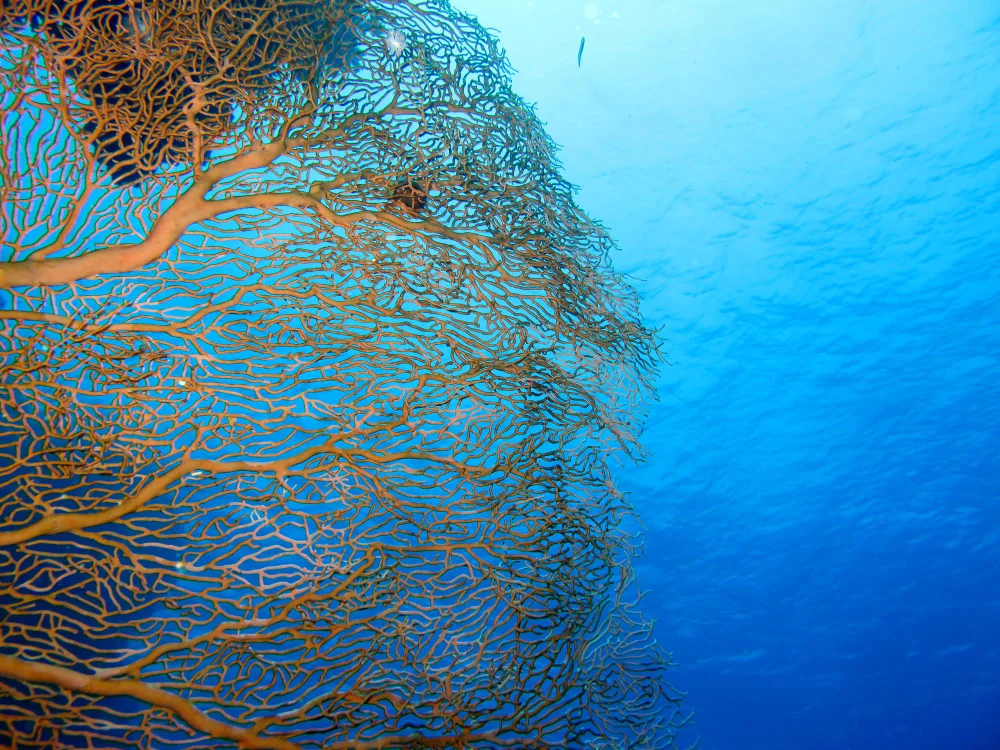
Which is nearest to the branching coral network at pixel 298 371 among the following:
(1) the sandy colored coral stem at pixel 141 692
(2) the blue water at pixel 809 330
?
(1) the sandy colored coral stem at pixel 141 692

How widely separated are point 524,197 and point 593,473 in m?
2.23

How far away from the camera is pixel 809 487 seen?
55.6 ft

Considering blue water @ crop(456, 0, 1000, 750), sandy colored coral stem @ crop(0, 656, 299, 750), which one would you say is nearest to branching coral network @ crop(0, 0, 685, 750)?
sandy colored coral stem @ crop(0, 656, 299, 750)

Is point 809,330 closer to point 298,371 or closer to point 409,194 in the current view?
point 409,194

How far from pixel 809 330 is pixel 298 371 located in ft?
52.1

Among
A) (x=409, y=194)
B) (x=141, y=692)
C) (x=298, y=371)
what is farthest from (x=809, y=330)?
(x=141, y=692)

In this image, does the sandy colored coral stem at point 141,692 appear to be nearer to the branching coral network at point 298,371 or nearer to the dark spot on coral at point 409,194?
the branching coral network at point 298,371

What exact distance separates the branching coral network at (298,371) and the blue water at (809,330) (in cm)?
1111

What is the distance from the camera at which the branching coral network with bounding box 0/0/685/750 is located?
261 centimetres

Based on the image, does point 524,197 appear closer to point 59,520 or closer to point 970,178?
point 59,520

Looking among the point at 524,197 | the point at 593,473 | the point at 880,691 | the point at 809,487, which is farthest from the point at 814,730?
the point at 524,197

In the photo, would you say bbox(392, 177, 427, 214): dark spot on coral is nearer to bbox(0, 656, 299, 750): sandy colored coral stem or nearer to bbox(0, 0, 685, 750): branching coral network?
bbox(0, 0, 685, 750): branching coral network

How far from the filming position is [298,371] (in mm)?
2949

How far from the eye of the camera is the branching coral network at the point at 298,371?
261cm
